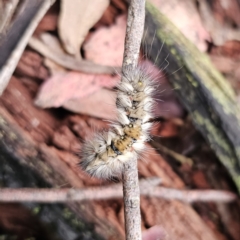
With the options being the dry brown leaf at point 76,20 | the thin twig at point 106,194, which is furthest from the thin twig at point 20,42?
the thin twig at point 106,194

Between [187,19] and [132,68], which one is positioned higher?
[187,19]

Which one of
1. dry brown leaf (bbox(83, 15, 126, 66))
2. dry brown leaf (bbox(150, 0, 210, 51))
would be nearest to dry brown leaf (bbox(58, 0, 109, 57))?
dry brown leaf (bbox(83, 15, 126, 66))

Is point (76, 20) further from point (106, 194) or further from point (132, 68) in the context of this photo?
point (106, 194)

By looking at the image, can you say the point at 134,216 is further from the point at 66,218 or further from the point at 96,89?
the point at 96,89

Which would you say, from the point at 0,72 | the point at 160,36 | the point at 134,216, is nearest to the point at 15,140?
the point at 0,72

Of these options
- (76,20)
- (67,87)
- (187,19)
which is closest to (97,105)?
(67,87)
